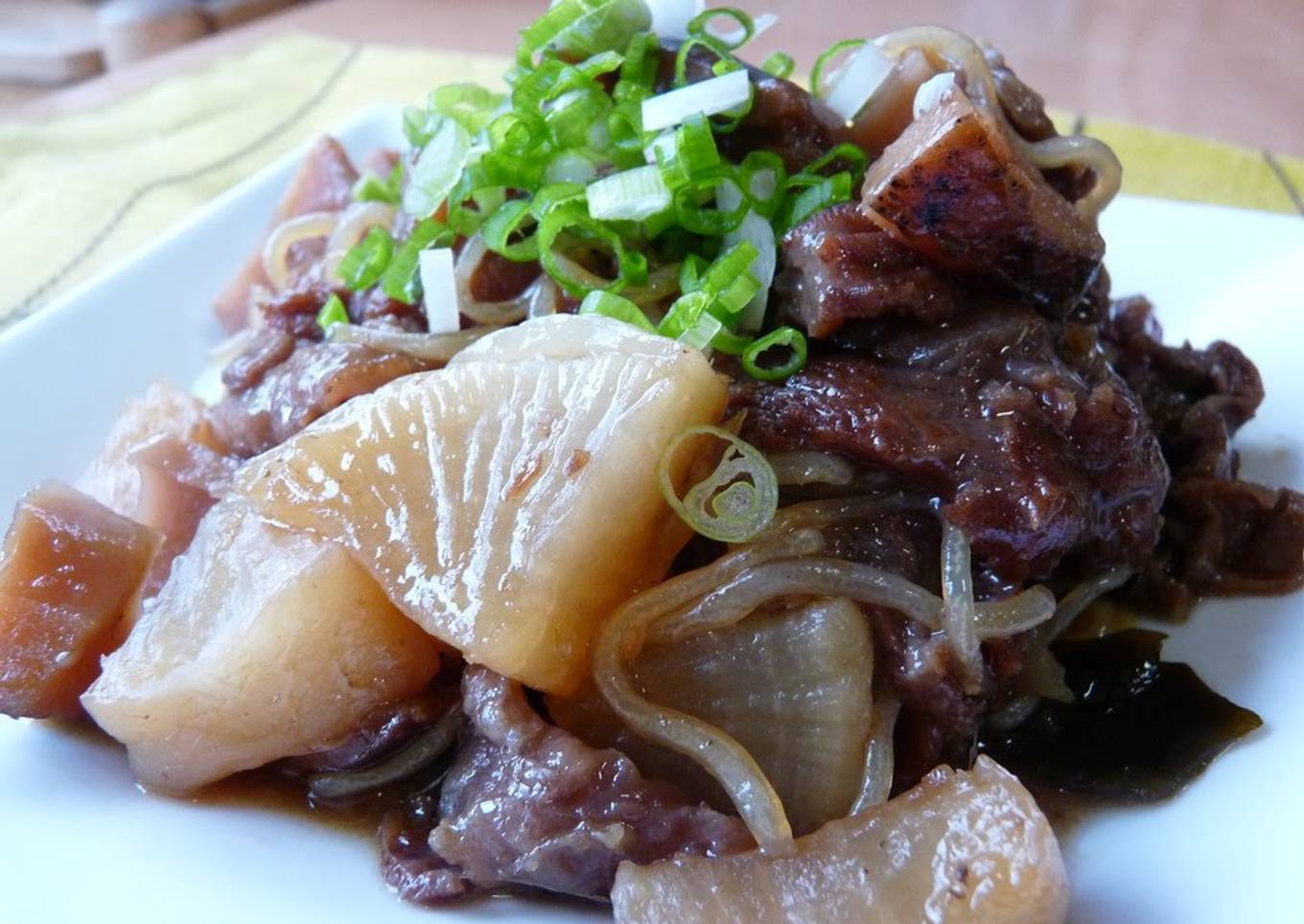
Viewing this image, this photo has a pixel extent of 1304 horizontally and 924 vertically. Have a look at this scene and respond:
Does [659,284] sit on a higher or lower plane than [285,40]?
higher

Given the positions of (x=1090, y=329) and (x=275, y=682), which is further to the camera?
(x=1090, y=329)

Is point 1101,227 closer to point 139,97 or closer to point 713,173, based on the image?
point 713,173

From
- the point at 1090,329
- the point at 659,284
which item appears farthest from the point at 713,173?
the point at 1090,329

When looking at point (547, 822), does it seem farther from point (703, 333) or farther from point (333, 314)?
point (333, 314)

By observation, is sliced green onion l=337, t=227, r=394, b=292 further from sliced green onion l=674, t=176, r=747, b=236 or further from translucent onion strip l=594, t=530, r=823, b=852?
translucent onion strip l=594, t=530, r=823, b=852

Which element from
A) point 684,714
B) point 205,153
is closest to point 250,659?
point 684,714

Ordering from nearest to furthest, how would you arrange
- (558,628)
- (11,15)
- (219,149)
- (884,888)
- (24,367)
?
(884,888) < (558,628) < (24,367) < (219,149) < (11,15)

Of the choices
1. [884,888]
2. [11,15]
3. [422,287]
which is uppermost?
[422,287]
